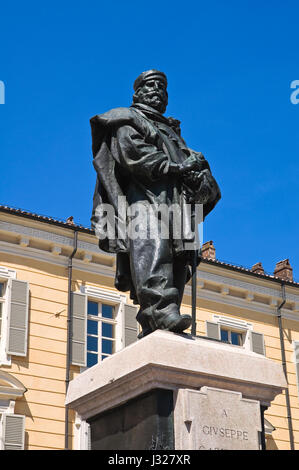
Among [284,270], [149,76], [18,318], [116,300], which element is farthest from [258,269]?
[149,76]

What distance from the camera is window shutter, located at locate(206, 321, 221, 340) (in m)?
23.5

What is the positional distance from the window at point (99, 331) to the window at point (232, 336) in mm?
4022

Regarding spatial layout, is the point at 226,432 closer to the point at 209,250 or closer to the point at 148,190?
the point at 148,190

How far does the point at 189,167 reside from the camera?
6035mm

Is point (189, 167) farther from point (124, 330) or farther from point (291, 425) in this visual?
point (291, 425)

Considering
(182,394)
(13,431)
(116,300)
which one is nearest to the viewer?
(182,394)

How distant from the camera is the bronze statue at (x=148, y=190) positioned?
5.62 meters

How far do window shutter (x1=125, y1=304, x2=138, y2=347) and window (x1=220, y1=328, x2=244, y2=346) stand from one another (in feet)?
11.6

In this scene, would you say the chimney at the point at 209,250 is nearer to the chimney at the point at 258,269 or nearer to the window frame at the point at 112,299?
the chimney at the point at 258,269

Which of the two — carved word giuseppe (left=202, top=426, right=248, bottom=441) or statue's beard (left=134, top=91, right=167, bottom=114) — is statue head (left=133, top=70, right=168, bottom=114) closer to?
statue's beard (left=134, top=91, right=167, bottom=114)

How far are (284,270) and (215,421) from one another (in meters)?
22.9

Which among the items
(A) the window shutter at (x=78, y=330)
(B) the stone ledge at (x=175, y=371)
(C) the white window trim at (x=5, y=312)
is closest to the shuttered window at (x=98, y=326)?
(A) the window shutter at (x=78, y=330)

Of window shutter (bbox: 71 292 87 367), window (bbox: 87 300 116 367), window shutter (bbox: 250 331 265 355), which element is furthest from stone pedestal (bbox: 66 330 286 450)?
window shutter (bbox: 250 331 265 355)

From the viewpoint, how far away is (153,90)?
6.51 m
